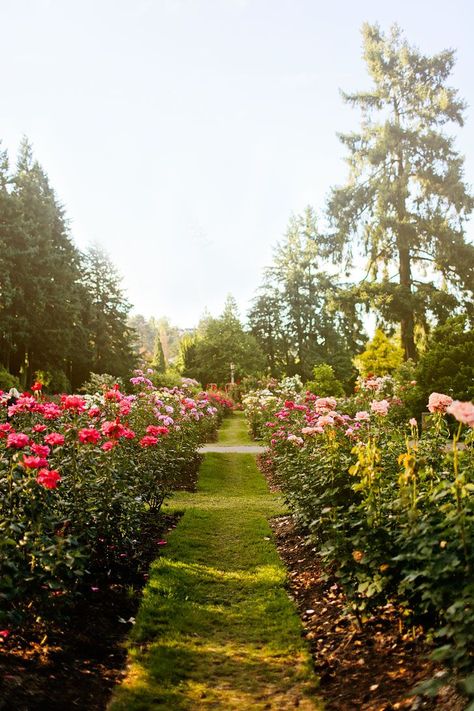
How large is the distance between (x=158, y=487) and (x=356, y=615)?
2974 mm

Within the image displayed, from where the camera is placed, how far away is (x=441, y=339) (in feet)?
36.9

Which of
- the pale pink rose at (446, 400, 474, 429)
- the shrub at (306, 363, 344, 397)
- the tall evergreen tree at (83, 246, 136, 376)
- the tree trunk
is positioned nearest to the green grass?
the shrub at (306, 363, 344, 397)

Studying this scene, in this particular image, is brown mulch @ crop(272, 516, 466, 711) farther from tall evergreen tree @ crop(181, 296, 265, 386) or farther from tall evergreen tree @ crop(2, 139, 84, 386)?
tall evergreen tree @ crop(181, 296, 265, 386)

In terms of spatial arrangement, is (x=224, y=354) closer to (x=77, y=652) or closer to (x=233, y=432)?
(x=233, y=432)

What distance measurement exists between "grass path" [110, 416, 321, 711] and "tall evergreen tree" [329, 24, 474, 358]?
16175 mm

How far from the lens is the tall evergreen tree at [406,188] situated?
2016cm

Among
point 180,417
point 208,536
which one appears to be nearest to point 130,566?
point 208,536

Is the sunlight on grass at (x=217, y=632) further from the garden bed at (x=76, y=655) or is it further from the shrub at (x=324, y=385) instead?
the shrub at (x=324, y=385)

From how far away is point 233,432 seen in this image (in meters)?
16.6

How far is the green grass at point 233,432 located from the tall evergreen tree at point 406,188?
704 cm

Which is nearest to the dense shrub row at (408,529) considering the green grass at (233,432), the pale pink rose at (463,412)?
the pale pink rose at (463,412)

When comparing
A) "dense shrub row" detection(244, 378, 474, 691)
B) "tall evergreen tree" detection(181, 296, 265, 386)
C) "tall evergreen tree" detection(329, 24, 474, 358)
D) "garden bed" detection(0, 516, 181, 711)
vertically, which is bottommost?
"garden bed" detection(0, 516, 181, 711)

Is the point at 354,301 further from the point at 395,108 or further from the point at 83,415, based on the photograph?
the point at 83,415

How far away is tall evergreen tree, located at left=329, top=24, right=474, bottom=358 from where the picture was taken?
2016cm
